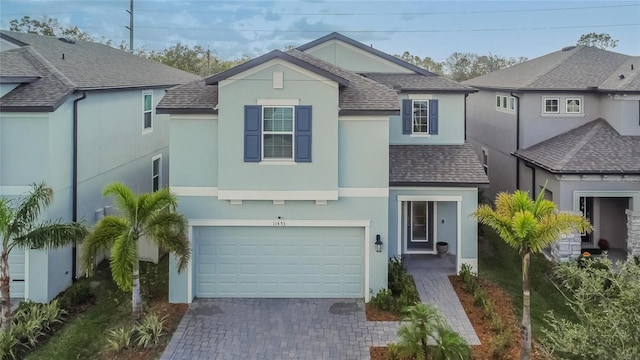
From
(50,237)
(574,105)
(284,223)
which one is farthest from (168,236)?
(574,105)

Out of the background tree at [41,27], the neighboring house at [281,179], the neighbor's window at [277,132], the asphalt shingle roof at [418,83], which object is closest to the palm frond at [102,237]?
the neighboring house at [281,179]

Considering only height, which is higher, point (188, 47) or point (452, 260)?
point (188, 47)

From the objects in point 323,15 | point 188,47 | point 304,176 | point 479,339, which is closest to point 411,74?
point 304,176

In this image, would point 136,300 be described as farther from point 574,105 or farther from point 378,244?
point 574,105

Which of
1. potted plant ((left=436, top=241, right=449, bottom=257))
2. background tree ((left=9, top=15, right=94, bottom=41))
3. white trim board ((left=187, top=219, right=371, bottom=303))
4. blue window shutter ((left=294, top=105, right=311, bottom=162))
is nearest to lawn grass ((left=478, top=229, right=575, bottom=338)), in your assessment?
potted plant ((left=436, top=241, right=449, bottom=257))

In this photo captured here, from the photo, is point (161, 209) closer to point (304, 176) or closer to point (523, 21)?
point (304, 176)
